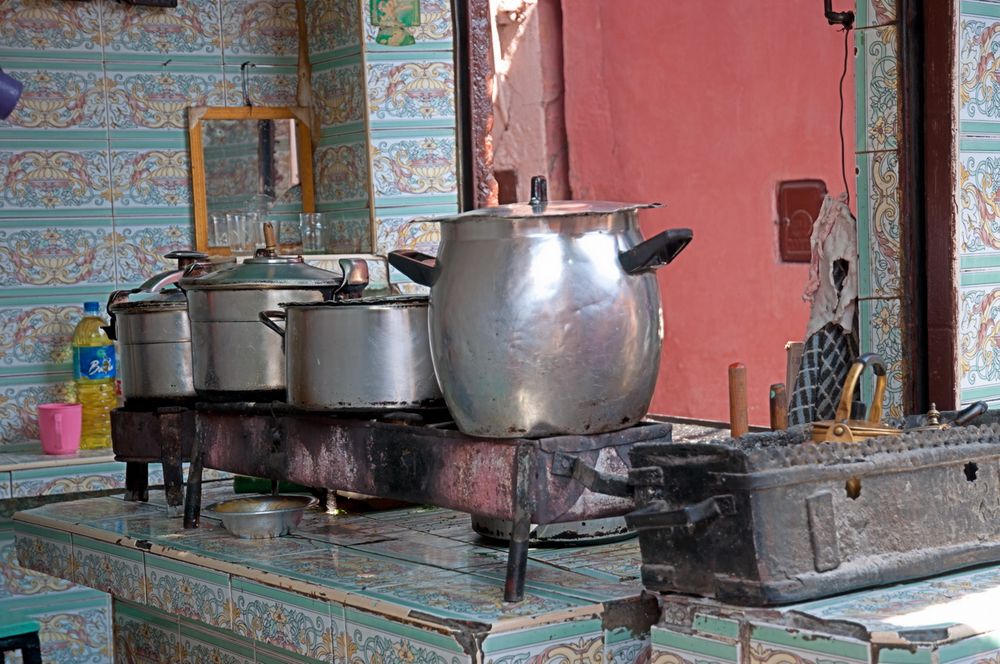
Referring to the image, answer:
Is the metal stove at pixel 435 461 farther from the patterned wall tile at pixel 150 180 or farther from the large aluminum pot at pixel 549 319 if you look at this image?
the patterned wall tile at pixel 150 180

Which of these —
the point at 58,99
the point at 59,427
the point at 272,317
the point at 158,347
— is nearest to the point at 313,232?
the point at 58,99

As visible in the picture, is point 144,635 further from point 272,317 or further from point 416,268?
point 416,268

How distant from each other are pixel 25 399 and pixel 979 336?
3646 mm

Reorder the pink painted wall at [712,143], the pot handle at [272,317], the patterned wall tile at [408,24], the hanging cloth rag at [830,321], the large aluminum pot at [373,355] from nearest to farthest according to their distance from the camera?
the large aluminum pot at [373,355] → the pot handle at [272,317] → the hanging cloth rag at [830,321] → the patterned wall tile at [408,24] → the pink painted wall at [712,143]

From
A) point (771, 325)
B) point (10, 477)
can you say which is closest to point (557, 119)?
point (771, 325)

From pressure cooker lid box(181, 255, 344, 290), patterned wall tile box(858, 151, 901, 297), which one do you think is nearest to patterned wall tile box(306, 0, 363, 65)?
pressure cooker lid box(181, 255, 344, 290)

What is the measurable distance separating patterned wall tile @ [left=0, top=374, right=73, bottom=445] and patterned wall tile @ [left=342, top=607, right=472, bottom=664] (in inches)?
129

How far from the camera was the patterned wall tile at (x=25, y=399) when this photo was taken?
5.42m

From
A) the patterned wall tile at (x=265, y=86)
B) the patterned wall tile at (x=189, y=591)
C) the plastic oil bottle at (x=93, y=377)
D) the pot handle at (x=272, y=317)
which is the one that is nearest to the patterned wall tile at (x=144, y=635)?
the patterned wall tile at (x=189, y=591)

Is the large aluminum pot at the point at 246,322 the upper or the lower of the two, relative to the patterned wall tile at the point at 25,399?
upper

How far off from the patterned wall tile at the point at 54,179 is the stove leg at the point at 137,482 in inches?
79.5

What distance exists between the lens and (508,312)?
237 cm

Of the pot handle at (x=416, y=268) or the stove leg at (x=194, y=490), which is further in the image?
the stove leg at (x=194, y=490)

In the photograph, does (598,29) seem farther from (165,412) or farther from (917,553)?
(917,553)
